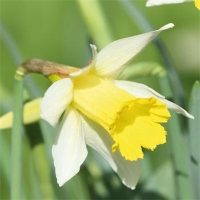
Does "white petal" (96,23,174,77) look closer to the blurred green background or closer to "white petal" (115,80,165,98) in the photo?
"white petal" (115,80,165,98)

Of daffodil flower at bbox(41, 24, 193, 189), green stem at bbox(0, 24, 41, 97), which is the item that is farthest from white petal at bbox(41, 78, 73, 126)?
green stem at bbox(0, 24, 41, 97)

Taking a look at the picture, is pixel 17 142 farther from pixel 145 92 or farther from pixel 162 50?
pixel 162 50

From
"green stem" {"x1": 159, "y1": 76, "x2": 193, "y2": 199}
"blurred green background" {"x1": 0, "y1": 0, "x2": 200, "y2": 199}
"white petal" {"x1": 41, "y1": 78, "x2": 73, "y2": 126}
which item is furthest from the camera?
"blurred green background" {"x1": 0, "y1": 0, "x2": 200, "y2": 199}

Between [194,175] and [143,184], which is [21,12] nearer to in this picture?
[143,184]

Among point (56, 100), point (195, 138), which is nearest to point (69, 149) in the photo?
point (56, 100)

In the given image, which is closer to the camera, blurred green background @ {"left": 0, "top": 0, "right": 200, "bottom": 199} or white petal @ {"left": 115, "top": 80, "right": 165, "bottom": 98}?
white petal @ {"left": 115, "top": 80, "right": 165, "bottom": 98}

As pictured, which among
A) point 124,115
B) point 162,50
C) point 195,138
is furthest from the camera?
point 162,50

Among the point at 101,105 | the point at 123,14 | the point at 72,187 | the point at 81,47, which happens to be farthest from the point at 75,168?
the point at 123,14

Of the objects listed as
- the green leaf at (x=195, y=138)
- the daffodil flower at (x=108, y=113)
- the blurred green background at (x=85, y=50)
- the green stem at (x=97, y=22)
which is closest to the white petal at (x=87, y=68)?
the daffodil flower at (x=108, y=113)

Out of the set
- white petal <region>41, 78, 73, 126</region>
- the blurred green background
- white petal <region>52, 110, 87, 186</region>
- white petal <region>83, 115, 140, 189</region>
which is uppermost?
white petal <region>41, 78, 73, 126</region>
